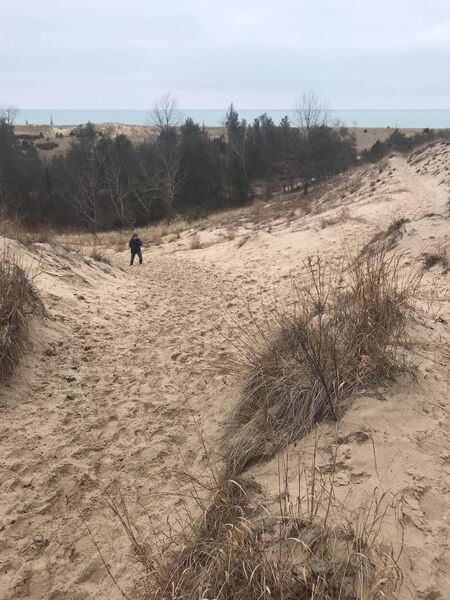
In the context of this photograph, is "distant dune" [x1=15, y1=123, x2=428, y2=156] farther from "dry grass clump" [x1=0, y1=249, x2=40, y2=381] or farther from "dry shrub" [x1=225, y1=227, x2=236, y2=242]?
"dry grass clump" [x1=0, y1=249, x2=40, y2=381]

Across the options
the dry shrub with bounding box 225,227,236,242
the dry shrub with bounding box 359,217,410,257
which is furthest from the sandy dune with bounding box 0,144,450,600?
the dry shrub with bounding box 225,227,236,242

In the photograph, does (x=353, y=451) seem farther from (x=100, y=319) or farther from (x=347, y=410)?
(x=100, y=319)

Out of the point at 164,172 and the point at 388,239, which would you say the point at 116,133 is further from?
the point at 388,239

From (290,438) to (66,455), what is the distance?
178 cm

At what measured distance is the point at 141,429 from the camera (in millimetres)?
3672

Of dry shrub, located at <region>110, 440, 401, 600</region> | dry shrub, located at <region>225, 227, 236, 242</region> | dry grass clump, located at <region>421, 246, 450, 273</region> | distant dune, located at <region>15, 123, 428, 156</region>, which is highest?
distant dune, located at <region>15, 123, 428, 156</region>

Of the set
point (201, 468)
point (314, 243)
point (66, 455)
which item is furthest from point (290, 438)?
point (314, 243)

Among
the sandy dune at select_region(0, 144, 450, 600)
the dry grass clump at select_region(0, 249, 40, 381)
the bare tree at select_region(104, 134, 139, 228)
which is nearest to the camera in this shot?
the sandy dune at select_region(0, 144, 450, 600)

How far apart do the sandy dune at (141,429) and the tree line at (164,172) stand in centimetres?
2671

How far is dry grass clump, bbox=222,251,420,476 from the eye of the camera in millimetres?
2920

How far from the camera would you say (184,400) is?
4094 mm

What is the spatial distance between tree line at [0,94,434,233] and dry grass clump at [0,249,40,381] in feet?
90.6

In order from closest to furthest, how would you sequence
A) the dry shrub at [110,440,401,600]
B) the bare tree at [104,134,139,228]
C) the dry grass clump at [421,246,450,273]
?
the dry shrub at [110,440,401,600]
the dry grass clump at [421,246,450,273]
the bare tree at [104,134,139,228]

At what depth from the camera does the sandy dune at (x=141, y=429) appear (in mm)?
2326
